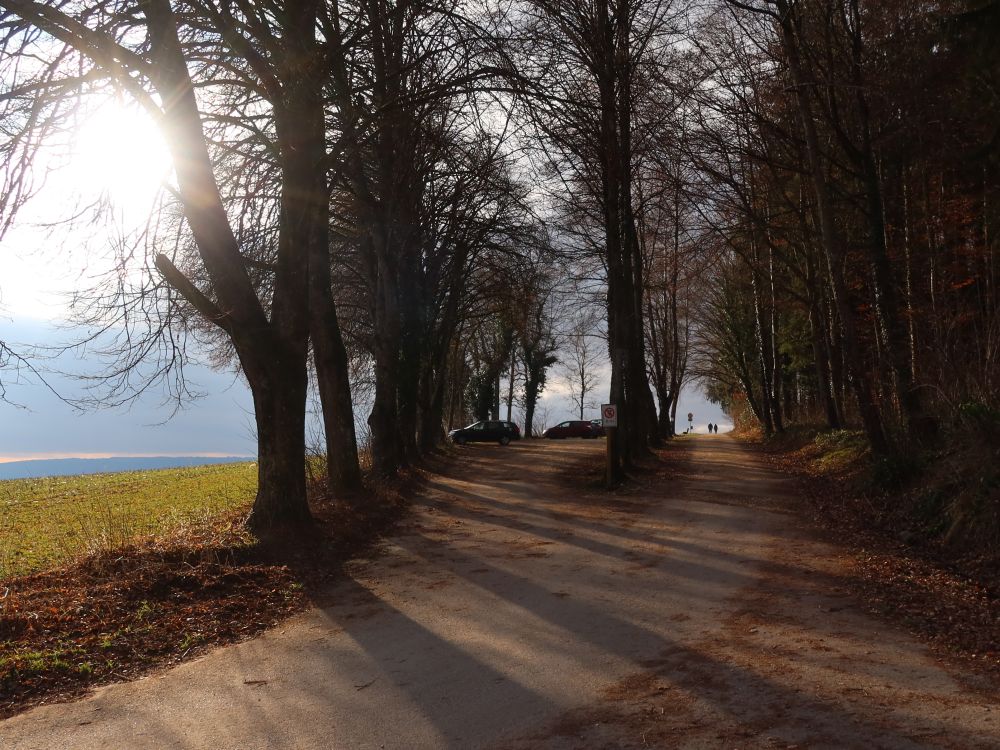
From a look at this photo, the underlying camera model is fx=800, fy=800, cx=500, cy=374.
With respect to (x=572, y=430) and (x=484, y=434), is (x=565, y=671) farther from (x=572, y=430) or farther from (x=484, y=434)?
(x=572, y=430)

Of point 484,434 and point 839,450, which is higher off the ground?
point 484,434

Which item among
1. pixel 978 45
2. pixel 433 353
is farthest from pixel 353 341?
pixel 978 45

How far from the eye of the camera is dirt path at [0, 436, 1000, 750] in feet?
16.6

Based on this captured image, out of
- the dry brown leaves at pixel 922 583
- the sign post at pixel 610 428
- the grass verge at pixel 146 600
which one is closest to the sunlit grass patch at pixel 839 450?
the dry brown leaves at pixel 922 583

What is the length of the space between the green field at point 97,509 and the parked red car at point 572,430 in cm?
2782

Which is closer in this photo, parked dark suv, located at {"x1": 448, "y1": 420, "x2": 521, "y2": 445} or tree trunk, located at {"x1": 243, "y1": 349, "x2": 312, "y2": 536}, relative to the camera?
tree trunk, located at {"x1": 243, "y1": 349, "x2": 312, "y2": 536}

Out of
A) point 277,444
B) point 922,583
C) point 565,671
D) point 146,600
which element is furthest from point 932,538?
point 146,600

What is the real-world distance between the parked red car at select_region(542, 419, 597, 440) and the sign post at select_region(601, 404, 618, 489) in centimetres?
3456

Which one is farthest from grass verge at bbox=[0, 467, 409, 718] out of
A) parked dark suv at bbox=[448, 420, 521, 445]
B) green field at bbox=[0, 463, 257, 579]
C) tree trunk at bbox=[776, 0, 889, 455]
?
parked dark suv at bbox=[448, 420, 521, 445]

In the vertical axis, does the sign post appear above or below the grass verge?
above

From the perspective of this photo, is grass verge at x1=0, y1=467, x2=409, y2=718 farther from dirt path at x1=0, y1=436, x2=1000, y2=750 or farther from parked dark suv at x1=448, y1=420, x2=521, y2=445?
parked dark suv at x1=448, y1=420, x2=521, y2=445

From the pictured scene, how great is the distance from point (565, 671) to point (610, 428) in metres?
12.9

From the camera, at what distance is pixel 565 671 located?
20.5 feet

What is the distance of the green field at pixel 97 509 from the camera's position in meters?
11.7
